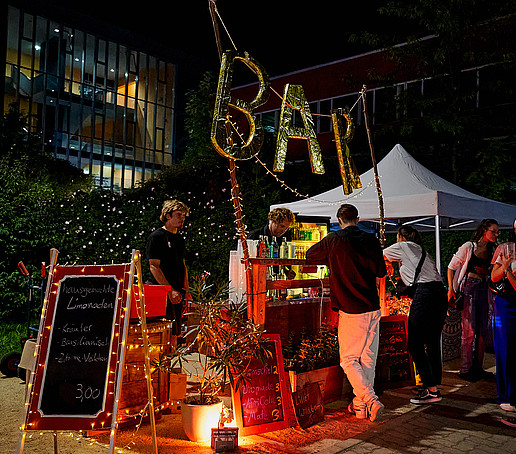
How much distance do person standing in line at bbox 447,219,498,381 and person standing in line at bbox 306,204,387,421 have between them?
2267mm

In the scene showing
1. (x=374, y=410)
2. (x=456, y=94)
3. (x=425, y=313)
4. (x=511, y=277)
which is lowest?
(x=374, y=410)

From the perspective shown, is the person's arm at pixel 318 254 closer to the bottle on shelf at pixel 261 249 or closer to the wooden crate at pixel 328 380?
the bottle on shelf at pixel 261 249

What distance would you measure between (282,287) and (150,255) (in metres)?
1.42

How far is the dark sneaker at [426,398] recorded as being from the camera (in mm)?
5348

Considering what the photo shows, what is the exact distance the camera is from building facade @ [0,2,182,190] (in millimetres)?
27234

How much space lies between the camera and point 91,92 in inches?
1191

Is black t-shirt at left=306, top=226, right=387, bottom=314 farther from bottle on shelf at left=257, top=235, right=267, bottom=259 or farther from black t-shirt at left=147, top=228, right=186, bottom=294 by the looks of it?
black t-shirt at left=147, top=228, right=186, bottom=294

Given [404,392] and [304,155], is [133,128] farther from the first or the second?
[404,392]

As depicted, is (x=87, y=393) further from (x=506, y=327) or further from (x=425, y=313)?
(x=506, y=327)

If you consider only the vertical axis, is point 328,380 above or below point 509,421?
above

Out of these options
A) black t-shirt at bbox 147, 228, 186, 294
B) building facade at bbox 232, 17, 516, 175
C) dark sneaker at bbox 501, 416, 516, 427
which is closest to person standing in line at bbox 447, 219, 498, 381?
dark sneaker at bbox 501, 416, 516, 427

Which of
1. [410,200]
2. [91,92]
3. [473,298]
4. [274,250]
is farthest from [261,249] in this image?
[91,92]

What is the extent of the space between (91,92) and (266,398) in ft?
96.6

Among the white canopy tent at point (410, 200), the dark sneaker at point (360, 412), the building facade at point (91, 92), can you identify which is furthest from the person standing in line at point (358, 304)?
the building facade at point (91, 92)
